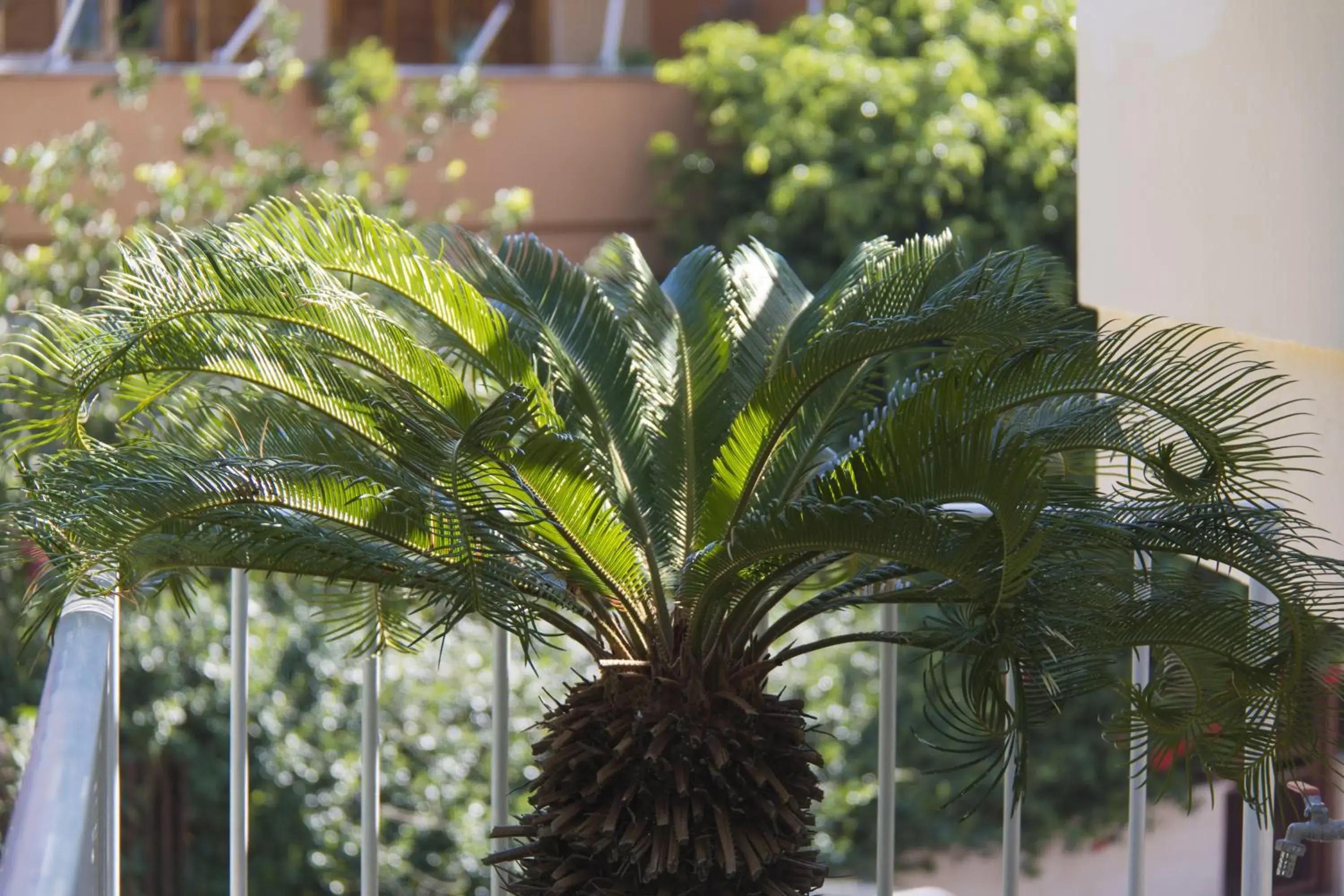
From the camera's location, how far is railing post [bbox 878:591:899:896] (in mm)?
2732

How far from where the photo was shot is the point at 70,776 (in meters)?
1.47

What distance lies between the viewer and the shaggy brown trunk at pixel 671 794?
8.34ft

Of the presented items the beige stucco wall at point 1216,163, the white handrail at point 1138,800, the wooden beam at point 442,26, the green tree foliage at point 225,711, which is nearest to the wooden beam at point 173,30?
the wooden beam at point 442,26

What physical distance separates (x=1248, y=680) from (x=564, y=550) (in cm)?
117

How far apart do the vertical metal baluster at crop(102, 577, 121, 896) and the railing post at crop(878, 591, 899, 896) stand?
1332 millimetres

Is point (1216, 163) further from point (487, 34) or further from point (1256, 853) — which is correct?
point (487, 34)

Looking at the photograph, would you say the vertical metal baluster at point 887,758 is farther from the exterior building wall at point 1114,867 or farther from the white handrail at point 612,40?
the white handrail at point 612,40

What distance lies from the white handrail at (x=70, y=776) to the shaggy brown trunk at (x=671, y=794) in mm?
768

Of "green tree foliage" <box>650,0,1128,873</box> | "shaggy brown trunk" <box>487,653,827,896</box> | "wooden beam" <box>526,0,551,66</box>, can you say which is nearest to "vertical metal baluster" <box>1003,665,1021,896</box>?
"shaggy brown trunk" <box>487,653,827,896</box>

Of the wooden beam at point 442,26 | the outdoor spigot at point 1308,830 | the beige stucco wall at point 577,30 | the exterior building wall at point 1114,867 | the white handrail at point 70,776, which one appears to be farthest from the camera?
the wooden beam at point 442,26

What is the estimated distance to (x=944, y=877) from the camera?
24.3ft

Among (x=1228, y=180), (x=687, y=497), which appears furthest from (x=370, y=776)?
(x=1228, y=180)

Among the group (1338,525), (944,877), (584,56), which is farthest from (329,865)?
(584,56)

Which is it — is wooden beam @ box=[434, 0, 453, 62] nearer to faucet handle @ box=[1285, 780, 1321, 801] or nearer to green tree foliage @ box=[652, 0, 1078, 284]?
green tree foliage @ box=[652, 0, 1078, 284]
